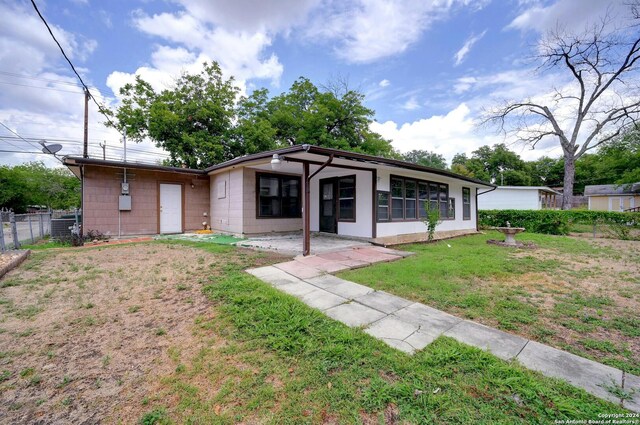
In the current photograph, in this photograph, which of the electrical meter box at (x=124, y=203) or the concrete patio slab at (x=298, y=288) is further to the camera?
the electrical meter box at (x=124, y=203)

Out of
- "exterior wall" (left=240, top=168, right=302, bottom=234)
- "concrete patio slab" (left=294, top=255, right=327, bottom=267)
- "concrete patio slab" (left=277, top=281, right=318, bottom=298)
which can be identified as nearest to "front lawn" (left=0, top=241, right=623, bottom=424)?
"concrete patio slab" (left=277, top=281, right=318, bottom=298)

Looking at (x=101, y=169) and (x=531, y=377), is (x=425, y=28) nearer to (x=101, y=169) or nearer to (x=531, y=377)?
(x=531, y=377)

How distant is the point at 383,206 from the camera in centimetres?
803

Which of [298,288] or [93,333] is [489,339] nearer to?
[298,288]

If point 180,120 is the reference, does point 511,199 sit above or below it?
below

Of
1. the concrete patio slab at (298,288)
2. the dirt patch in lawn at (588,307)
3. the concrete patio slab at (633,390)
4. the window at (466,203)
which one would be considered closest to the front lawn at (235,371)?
the concrete patio slab at (633,390)

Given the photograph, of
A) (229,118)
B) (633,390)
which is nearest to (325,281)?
(633,390)

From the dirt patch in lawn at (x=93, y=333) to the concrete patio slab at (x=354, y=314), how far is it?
4.14 feet

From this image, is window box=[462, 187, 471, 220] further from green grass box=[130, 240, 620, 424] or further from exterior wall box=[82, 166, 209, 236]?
exterior wall box=[82, 166, 209, 236]

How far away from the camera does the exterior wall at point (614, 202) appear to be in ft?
73.3

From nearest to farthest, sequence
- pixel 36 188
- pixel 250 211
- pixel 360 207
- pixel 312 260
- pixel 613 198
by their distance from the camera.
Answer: pixel 312 260
pixel 360 207
pixel 250 211
pixel 613 198
pixel 36 188

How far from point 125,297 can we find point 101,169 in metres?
7.16

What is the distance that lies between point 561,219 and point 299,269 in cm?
1403

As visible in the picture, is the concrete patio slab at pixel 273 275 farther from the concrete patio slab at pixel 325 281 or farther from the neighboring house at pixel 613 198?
the neighboring house at pixel 613 198
